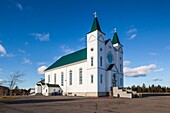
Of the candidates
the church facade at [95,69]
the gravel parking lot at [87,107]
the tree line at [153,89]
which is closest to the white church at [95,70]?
the church facade at [95,69]

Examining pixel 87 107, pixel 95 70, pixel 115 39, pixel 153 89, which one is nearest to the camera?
pixel 87 107

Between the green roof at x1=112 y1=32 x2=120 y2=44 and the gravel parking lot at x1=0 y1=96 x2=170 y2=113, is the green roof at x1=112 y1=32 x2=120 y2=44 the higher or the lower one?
the higher one

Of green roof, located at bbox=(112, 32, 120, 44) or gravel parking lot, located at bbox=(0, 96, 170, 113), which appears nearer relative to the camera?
gravel parking lot, located at bbox=(0, 96, 170, 113)

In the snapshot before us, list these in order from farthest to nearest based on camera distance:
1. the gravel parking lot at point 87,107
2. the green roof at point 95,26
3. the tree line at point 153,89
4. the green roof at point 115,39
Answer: the tree line at point 153,89, the green roof at point 115,39, the green roof at point 95,26, the gravel parking lot at point 87,107

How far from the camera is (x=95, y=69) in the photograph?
37688 millimetres

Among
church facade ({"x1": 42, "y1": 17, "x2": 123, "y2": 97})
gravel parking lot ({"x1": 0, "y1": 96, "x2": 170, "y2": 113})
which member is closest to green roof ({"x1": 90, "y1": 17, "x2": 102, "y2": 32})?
church facade ({"x1": 42, "y1": 17, "x2": 123, "y2": 97})

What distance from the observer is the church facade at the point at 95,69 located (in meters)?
38.2

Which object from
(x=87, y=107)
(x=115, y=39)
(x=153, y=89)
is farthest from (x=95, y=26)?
(x=153, y=89)

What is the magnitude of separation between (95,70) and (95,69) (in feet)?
0.68

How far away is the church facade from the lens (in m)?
38.2

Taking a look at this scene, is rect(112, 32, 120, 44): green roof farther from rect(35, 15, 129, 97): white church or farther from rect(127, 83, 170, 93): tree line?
rect(127, 83, 170, 93): tree line

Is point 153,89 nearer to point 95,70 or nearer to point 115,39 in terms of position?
point 115,39

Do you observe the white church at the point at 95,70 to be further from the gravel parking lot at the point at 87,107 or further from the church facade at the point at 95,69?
the gravel parking lot at the point at 87,107

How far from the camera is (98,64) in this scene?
37.8 m
